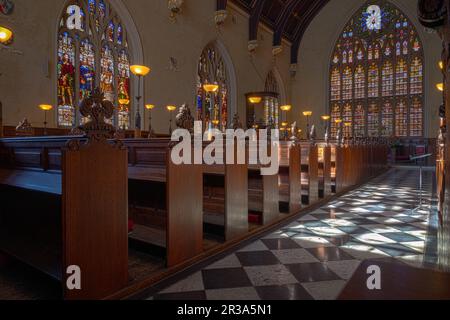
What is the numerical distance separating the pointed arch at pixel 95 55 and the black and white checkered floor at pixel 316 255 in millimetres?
6735

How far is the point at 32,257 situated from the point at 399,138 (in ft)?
62.8

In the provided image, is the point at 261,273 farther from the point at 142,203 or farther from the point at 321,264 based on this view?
the point at 142,203

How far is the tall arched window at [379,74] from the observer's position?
17141 millimetres

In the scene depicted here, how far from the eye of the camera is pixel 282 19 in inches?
665

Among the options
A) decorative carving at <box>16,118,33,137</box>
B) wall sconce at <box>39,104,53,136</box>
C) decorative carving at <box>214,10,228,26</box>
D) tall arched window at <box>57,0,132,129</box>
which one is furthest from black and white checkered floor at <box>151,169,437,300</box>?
decorative carving at <box>214,10,228,26</box>

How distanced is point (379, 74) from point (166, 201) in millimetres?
19233

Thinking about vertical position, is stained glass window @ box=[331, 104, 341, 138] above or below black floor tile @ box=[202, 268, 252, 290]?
above

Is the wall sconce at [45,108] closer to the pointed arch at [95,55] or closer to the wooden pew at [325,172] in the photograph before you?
the pointed arch at [95,55]

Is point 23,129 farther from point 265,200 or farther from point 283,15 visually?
point 283,15

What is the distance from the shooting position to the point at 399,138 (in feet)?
57.0

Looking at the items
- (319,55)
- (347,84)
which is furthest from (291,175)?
(319,55)

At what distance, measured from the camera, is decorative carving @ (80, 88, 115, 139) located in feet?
6.19

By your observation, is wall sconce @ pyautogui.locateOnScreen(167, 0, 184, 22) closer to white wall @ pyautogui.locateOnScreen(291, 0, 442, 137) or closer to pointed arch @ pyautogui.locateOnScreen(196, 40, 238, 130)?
pointed arch @ pyautogui.locateOnScreen(196, 40, 238, 130)

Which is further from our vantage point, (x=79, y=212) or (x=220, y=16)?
(x=220, y=16)
